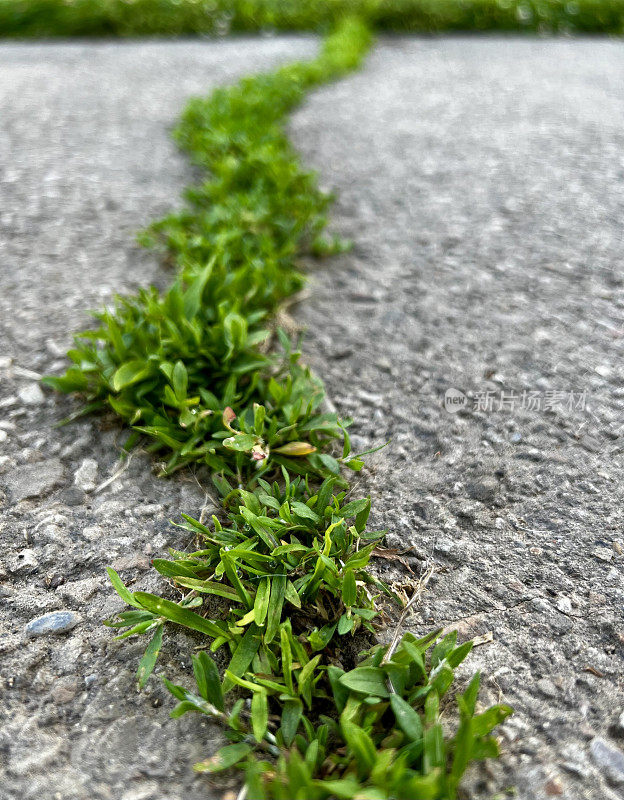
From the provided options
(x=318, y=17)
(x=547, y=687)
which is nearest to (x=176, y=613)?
(x=547, y=687)

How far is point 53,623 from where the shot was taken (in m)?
1.42

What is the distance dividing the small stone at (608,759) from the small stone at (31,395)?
5.37 ft

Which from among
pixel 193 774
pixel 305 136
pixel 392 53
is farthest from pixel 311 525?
pixel 392 53

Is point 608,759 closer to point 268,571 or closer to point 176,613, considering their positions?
point 268,571

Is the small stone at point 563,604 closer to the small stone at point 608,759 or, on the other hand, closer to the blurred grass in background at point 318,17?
the small stone at point 608,759

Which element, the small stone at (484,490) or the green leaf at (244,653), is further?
the small stone at (484,490)

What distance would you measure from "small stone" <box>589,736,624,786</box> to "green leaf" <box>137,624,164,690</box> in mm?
822

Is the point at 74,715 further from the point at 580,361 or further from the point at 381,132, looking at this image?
the point at 381,132

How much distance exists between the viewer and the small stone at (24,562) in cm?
152

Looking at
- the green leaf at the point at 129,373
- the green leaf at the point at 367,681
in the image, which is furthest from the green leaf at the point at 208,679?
the green leaf at the point at 129,373

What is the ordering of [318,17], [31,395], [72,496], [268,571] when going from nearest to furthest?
1. [268,571]
2. [72,496]
3. [31,395]
4. [318,17]

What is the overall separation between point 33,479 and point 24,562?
28cm

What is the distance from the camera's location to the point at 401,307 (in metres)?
2.47
